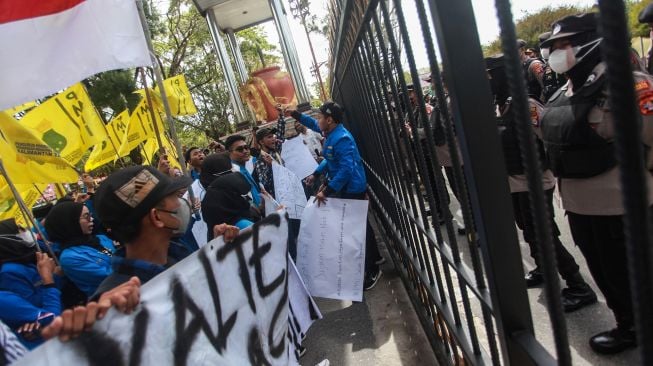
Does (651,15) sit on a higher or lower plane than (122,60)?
lower

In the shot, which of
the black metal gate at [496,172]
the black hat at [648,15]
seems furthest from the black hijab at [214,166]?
the black hat at [648,15]

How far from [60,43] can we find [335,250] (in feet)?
7.73

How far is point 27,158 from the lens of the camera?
3.73m

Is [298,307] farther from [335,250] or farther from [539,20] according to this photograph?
[539,20]

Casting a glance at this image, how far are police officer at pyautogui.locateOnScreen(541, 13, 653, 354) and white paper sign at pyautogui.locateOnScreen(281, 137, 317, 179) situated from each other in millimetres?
3518

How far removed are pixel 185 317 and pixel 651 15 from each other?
13.6 feet

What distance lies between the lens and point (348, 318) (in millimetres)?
3727

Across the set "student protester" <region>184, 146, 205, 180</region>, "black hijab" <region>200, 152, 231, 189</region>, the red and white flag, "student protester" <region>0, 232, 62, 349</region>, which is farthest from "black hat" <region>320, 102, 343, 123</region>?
"student protester" <region>0, 232, 62, 349</region>

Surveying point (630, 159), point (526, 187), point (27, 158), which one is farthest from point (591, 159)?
point (27, 158)

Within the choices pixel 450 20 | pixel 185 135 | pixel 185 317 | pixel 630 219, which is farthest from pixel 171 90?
pixel 185 135

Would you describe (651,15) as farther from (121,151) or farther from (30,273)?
(121,151)

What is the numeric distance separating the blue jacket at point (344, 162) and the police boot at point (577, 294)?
1962 millimetres

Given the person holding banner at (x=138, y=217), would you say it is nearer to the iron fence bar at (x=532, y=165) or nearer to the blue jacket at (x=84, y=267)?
the blue jacket at (x=84, y=267)

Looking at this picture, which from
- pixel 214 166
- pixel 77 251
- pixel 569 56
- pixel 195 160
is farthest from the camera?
pixel 195 160
